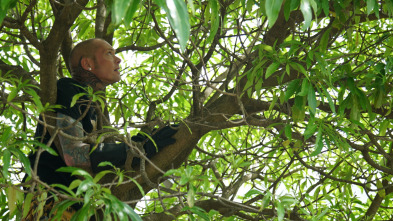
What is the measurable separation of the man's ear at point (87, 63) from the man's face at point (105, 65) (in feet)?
0.05

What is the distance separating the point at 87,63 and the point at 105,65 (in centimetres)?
9

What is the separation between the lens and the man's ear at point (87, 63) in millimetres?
2990

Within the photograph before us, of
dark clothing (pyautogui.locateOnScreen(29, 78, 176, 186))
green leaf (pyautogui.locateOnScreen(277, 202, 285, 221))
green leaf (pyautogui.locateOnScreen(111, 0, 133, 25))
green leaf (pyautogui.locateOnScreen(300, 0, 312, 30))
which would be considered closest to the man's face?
dark clothing (pyautogui.locateOnScreen(29, 78, 176, 186))

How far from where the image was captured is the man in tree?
8.34ft

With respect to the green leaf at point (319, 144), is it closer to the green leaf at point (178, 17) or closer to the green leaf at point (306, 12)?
the green leaf at point (306, 12)

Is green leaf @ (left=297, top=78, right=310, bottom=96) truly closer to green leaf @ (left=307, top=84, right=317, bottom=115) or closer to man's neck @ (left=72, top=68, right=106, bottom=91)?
green leaf @ (left=307, top=84, right=317, bottom=115)

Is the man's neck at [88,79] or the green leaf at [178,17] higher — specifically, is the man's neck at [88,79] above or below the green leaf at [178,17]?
above

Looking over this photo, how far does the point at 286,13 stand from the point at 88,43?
1406mm

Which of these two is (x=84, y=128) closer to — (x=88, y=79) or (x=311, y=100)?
(x=88, y=79)

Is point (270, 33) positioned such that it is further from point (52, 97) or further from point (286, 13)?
point (52, 97)

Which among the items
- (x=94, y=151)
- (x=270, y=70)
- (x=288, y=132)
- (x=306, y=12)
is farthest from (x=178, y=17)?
(x=94, y=151)

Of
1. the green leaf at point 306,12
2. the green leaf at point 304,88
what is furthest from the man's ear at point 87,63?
the green leaf at point 306,12

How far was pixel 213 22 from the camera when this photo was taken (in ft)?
7.22

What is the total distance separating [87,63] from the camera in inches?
118
